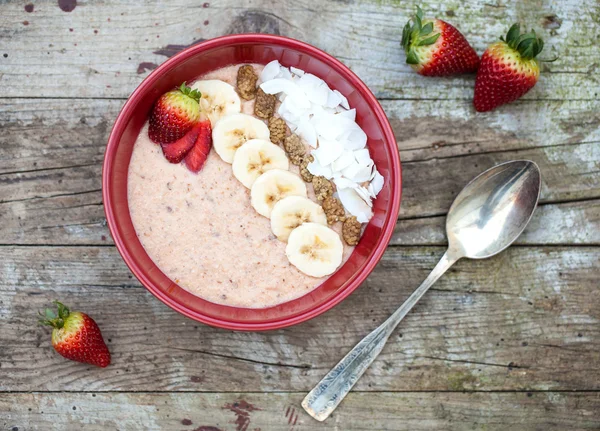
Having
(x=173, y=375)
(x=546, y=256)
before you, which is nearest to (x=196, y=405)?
(x=173, y=375)

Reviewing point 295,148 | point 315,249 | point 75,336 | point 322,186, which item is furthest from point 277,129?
point 75,336

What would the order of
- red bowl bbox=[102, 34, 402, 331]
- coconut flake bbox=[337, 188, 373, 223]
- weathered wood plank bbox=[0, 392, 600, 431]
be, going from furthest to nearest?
1. weathered wood plank bbox=[0, 392, 600, 431]
2. coconut flake bbox=[337, 188, 373, 223]
3. red bowl bbox=[102, 34, 402, 331]

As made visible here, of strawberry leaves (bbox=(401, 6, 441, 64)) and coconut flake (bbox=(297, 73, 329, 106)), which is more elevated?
strawberry leaves (bbox=(401, 6, 441, 64))

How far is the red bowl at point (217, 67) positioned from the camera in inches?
49.0

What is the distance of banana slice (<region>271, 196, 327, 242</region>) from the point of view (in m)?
1.32

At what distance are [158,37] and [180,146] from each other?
32 centimetres

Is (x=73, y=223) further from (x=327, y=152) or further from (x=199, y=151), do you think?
(x=327, y=152)

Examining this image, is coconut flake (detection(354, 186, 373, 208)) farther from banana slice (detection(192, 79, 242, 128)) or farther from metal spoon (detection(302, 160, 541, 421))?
banana slice (detection(192, 79, 242, 128))

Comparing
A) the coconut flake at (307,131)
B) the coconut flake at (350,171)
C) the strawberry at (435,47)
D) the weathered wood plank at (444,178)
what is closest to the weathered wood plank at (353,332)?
the weathered wood plank at (444,178)

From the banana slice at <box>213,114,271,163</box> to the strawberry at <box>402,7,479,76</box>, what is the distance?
403 mm

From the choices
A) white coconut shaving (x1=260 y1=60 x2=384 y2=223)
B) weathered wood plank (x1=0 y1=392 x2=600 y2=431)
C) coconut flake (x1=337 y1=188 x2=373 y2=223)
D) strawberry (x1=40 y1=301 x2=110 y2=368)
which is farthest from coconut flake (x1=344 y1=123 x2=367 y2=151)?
strawberry (x1=40 y1=301 x2=110 y2=368)

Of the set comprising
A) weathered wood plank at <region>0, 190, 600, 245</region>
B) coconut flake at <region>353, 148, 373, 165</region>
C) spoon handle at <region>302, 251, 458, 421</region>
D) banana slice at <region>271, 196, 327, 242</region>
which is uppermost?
coconut flake at <region>353, 148, 373, 165</region>

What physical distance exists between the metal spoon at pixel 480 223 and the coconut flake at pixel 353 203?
0.75 ft

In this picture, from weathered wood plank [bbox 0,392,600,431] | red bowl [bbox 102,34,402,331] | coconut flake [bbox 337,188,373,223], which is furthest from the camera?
weathered wood plank [bbox 0,392,600,431]
